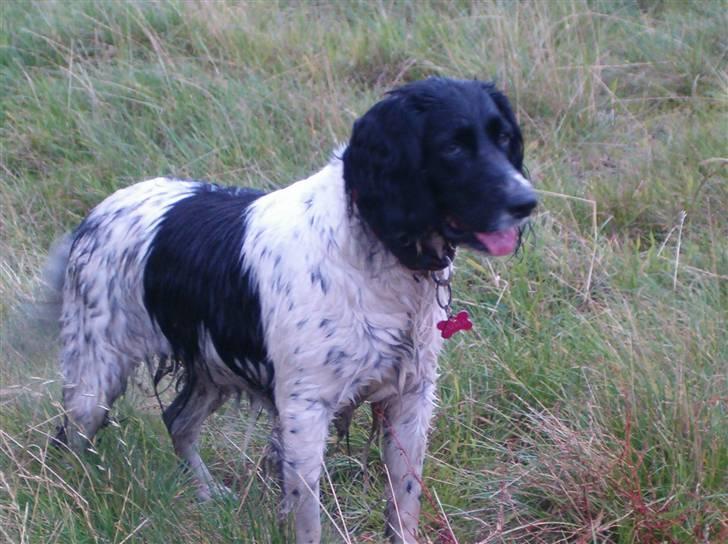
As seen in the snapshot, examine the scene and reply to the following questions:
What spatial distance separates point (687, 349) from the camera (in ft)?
12.2

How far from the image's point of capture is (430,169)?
121 inches

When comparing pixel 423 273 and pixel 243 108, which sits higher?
pixel 423 273

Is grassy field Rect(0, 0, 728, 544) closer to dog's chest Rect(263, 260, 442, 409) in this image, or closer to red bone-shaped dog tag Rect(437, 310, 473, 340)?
dog's chest Rect(263, 260, 442, 409)

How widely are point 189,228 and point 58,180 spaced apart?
2.49 m

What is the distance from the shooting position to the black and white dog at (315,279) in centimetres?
305

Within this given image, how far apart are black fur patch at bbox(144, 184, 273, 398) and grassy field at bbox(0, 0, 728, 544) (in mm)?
358

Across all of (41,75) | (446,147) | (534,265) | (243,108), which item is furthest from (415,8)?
(446,147)

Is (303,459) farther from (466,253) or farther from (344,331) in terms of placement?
(466,253)

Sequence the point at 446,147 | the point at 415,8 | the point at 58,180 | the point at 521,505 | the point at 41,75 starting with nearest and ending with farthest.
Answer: the point at 446,147
the point at 521,505
the point at 58,180
the point at 41,75
the point at 415,8

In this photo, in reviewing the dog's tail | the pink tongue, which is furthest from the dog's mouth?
the dog's tail

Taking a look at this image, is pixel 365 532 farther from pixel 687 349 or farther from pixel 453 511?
pixel 687 349

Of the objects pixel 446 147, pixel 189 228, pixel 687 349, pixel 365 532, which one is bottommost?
pixel 365 532

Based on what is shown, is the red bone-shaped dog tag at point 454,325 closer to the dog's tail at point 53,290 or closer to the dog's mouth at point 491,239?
the dog's mouth at point 491,239

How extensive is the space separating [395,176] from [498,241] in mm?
319
